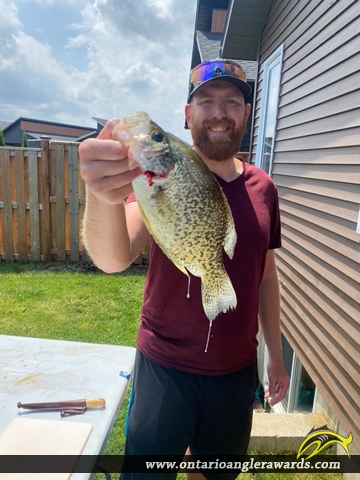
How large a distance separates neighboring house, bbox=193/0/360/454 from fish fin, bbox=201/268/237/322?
1860 millimetres

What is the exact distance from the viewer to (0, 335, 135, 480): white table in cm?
179

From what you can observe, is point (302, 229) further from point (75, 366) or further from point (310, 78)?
point (75, 366)

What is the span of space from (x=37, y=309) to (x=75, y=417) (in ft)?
13.1

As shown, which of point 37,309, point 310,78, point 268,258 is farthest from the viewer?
point 37,309

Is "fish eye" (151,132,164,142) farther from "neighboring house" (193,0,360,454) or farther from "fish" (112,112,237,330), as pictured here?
"neighboring house" (193,0,360,454)

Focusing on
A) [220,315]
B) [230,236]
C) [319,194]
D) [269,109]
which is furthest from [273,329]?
[269,109]

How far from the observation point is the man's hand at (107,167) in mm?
1241

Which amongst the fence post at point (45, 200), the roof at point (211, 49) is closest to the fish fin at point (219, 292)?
the fence post at point (45, 200)

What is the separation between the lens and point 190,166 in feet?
4.12

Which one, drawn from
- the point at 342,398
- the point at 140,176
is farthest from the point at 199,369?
the point at 342,398

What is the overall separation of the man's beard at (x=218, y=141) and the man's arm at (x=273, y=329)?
0.72 meters

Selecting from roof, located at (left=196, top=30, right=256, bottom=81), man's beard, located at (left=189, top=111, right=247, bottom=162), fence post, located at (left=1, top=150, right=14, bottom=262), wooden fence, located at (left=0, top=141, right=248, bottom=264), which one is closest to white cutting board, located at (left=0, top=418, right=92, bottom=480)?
man's beard, located at (left=189, top=111, right=247, bottom=162)

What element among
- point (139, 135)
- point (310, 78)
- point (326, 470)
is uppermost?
Result: point (310, 78)

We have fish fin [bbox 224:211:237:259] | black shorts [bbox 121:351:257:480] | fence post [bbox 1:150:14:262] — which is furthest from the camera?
fence post [bbox 1:150:14:262]
